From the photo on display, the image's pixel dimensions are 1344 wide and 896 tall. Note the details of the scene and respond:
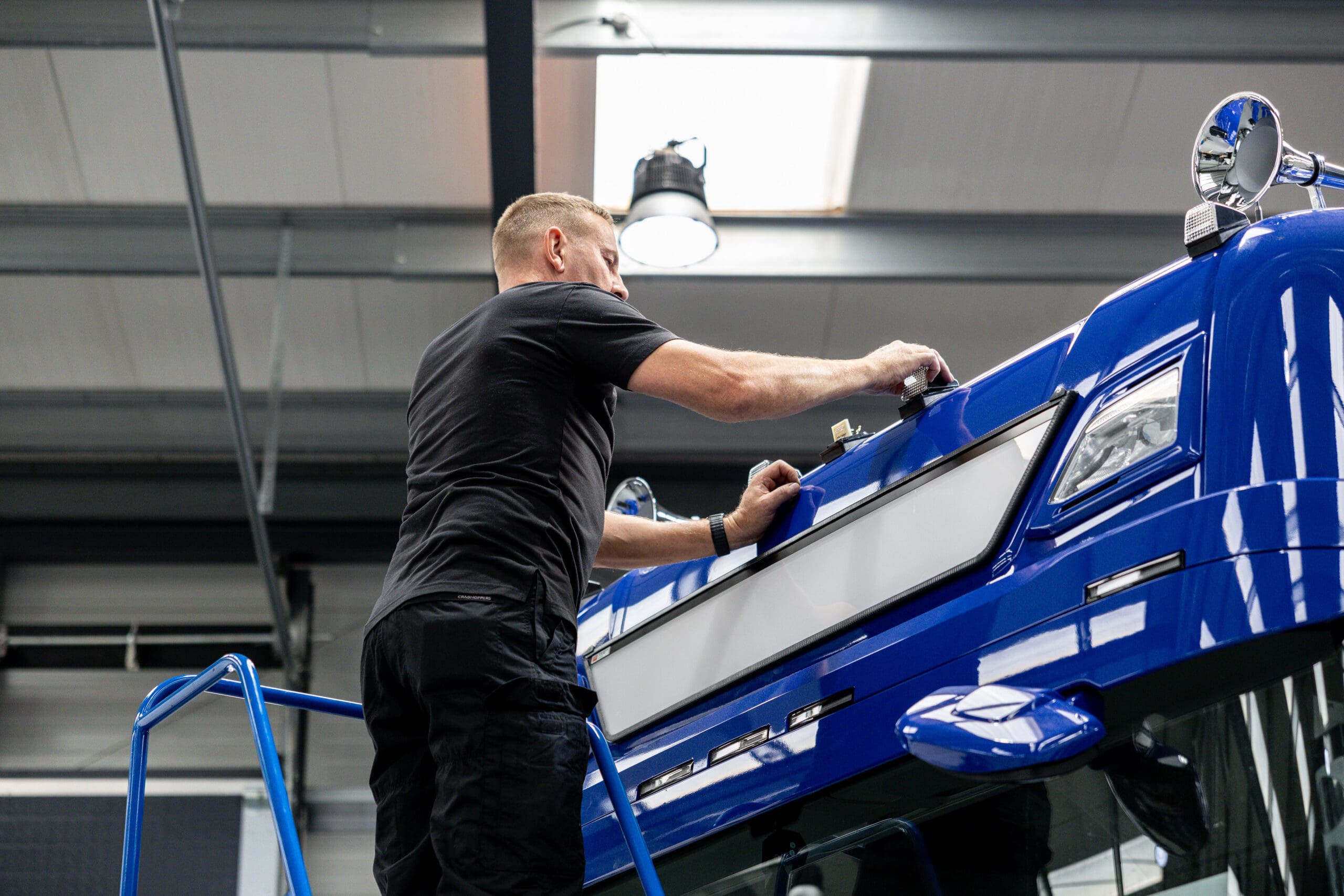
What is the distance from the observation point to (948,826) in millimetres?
1899

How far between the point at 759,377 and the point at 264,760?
965 millimetres

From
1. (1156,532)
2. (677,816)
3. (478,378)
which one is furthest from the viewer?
(677,816)

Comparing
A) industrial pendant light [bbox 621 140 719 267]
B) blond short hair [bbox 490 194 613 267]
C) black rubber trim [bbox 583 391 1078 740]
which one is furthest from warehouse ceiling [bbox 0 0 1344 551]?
black rubber trim [bbox 583 391 1078 740]

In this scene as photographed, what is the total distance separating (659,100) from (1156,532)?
5.87m

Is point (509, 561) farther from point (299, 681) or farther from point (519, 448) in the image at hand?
point (299, 681)

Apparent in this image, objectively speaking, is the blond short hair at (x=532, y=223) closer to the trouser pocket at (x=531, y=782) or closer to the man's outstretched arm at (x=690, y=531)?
the man's outstretched arm at (x=690, y=531)

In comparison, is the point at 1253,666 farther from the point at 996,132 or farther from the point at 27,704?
the point at 27,704

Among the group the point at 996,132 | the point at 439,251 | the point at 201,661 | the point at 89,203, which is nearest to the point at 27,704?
the point at 201,661

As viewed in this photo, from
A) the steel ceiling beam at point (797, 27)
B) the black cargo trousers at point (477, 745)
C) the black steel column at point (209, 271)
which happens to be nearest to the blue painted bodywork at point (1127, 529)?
the black cargo trousers at point (477, 745)

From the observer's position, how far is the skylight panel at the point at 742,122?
6.95 m

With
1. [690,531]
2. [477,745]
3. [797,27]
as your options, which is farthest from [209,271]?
[477,745]

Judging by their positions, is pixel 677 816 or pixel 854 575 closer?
pixel 854 575

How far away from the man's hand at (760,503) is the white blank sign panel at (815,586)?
8 centimetres

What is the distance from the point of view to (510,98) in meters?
6.01
